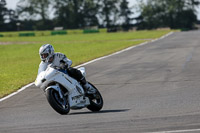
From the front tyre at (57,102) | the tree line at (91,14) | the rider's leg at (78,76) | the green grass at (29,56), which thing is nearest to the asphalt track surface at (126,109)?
the front tyre at (57,102)

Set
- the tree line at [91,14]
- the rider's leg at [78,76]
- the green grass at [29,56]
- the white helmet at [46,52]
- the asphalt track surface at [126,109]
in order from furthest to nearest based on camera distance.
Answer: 1. the tree line at [91,14]
2. the green grass at [29,56]
3. the rider's leg at [78,76]
4. the white helmet at [46,52]
5. the asphalt track surface at [126,109]

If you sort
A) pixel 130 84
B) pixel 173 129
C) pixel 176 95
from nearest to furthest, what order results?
pixel 173 129 → pixel 176 95 → pixel 130 84

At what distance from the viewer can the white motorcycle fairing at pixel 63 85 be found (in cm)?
920

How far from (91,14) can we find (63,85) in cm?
13891

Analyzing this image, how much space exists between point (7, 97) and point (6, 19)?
140465 millimetres

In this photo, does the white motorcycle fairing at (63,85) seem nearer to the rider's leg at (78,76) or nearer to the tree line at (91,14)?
the rider's leg at (78,76)

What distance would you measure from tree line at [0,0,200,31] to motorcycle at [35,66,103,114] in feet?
395

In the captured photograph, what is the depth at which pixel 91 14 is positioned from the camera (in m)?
148

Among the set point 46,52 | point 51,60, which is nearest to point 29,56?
point 51,60

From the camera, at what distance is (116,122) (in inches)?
324

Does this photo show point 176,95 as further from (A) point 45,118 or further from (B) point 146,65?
(B) point 146,65

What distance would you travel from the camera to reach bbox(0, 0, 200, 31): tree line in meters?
134

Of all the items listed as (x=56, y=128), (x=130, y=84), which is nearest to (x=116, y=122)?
(x=56, y=128)

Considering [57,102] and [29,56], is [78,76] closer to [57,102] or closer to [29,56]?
[57,102]
